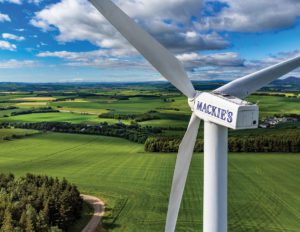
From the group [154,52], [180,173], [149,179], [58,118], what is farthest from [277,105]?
[154,52]

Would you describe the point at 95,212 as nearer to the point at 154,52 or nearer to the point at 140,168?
the point at 140,168

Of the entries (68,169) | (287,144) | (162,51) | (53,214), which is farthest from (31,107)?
(162,51)

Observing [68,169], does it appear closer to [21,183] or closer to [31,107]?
[21,183]

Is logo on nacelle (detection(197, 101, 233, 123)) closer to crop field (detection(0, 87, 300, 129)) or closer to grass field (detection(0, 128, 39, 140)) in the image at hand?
grass field (detection(0, 128, 39, 140))

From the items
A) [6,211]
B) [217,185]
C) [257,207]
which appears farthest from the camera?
[257,207]

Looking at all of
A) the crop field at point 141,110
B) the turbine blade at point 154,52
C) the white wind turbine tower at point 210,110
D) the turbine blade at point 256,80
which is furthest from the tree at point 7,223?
the crop field at point 141,110

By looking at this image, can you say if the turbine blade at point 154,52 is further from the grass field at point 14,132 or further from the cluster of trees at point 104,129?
the grass field at point 14,132

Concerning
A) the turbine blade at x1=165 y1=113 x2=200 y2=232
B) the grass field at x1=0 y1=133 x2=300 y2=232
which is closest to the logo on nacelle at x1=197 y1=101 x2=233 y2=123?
the turbine blade at x1=165 y1=113 x2=200 y2=232
